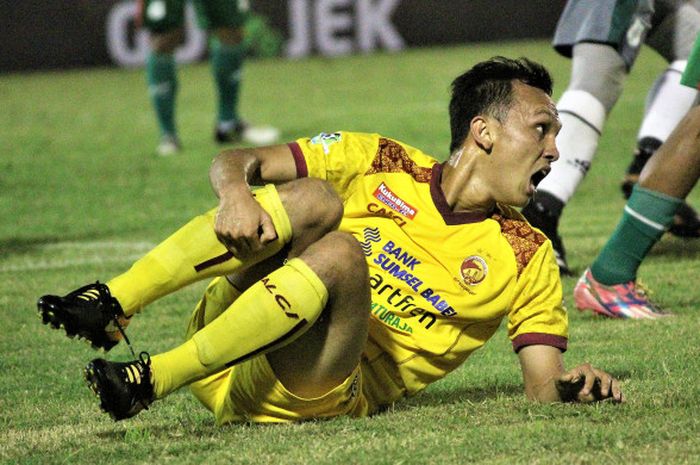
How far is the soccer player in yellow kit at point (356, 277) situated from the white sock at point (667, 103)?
2.69 meters

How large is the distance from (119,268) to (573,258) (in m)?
1.99

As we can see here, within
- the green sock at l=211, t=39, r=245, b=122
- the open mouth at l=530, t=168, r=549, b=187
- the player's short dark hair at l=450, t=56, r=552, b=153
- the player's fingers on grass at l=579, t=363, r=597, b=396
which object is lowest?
the green sock at l=211, t=39, r=245, b=122

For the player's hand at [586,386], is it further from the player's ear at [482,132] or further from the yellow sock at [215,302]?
the yellow sock at [215,302]

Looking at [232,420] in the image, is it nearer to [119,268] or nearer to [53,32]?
[119,268]

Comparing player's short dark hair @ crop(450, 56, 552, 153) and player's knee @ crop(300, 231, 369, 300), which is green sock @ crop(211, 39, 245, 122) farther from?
player's knee @ crop(300, 231, 369, 300)

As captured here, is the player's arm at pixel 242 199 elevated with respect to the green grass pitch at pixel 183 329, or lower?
elevated

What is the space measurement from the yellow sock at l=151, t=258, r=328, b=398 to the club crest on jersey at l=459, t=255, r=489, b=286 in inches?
18.5

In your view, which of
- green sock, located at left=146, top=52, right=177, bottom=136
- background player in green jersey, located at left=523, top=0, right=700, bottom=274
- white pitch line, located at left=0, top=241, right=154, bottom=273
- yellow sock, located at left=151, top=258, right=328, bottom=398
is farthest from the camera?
green sock, located at left=146, top=52, right=177, bottom=136

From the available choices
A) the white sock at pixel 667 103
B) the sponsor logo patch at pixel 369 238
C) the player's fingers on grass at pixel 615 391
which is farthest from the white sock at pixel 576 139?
the player's fingers on grass at pixel 615 391

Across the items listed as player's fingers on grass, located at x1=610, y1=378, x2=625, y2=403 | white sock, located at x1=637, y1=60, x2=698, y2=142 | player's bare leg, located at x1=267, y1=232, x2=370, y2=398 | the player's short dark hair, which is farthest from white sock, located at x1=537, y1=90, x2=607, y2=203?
player's bare leg, located at x1=267, y1=232, x2=370, y2=398

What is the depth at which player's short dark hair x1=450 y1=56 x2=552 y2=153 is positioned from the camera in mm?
3760

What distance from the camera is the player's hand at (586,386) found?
11.3 feet

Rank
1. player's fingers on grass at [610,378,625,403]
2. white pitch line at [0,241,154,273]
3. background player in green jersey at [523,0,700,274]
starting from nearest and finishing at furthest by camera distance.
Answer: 1. player's fingers on grass at [610,378,625,403]
2. background player in green jersey at [523,0,700,274]
3. white pitch line at [0,241,154,273]

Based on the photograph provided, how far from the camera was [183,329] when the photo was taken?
514 centimetres
